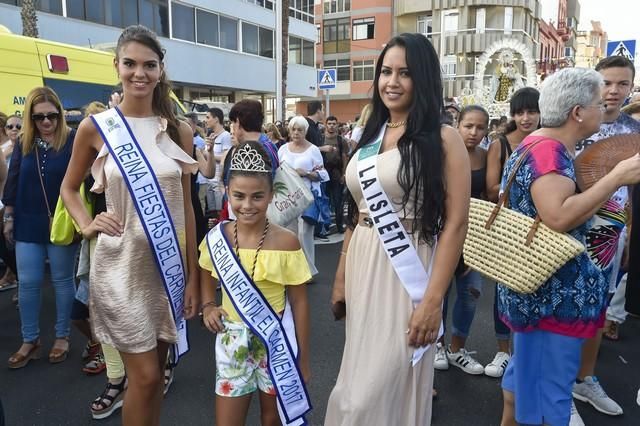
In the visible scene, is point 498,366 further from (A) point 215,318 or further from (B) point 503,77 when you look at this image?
(B) point 503,77

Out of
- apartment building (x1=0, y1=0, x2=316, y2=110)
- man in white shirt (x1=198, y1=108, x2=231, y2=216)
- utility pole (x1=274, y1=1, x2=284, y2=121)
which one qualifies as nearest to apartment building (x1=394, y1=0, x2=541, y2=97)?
apartment building (x1=0, y1=0, x2=316, y2=110)

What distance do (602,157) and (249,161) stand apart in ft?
4.58

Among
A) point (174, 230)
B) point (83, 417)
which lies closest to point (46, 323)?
point (83, 417)

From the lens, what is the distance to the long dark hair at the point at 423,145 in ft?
5.43

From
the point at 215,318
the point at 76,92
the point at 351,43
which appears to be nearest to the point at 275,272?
the point at 215,318

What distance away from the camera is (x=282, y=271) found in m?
1.99

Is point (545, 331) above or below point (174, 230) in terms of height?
below

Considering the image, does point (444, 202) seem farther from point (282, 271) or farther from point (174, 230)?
point (174, 230)

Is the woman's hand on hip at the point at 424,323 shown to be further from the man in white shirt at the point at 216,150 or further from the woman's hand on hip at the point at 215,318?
the man in white shirt at the point at 216,150

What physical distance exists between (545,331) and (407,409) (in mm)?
689

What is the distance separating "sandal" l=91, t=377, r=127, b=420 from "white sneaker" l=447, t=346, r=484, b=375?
2103 millimetres

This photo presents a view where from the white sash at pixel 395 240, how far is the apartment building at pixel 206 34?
609 inches

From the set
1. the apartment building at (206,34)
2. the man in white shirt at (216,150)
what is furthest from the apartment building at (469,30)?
the man in white shirt at (216,150)

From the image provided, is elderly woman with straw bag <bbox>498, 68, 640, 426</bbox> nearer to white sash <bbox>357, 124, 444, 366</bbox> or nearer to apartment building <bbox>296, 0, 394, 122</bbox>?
white sash <bbox>357, 124, 444, 366</bbox>
